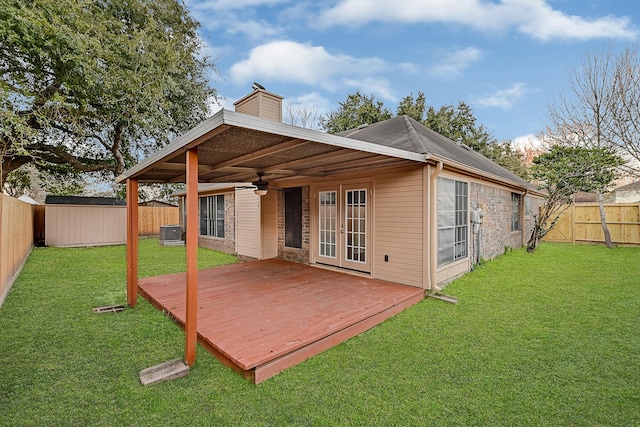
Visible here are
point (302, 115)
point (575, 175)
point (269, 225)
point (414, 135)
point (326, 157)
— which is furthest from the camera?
point (302, 115)

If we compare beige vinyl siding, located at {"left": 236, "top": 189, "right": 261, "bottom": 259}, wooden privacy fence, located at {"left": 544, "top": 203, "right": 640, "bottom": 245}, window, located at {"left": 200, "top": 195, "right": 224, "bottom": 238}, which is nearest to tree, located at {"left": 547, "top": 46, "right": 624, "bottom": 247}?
wooden privacy fence, located at {"left": 544, "top": 203, "right": 640, "bottom": 245}

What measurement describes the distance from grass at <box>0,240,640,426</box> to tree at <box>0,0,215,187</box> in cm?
694

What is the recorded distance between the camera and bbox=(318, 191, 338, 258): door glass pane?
6480 millimetres

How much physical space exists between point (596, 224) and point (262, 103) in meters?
13.2

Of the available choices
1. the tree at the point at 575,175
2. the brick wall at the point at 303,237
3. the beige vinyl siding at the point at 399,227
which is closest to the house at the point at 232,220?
the brick wall at the point at 303,237

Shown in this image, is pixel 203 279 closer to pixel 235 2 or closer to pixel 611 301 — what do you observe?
pixel 611 301

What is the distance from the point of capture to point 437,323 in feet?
12.8

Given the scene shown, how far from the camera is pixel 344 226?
245 inches

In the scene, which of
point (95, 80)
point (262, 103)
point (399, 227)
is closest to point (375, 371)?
point (399, 227)

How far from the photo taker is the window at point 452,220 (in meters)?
5.39

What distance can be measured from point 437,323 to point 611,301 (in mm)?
3210

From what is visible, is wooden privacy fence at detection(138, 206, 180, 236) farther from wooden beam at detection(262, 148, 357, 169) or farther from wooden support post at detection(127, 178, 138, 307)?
wooden beam at detection(262, 148, 357, 169)

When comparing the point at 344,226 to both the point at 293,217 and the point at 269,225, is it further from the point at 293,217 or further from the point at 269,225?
the point at 269,225

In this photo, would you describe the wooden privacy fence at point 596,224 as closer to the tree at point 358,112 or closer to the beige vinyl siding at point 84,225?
the tree at point 358,112
